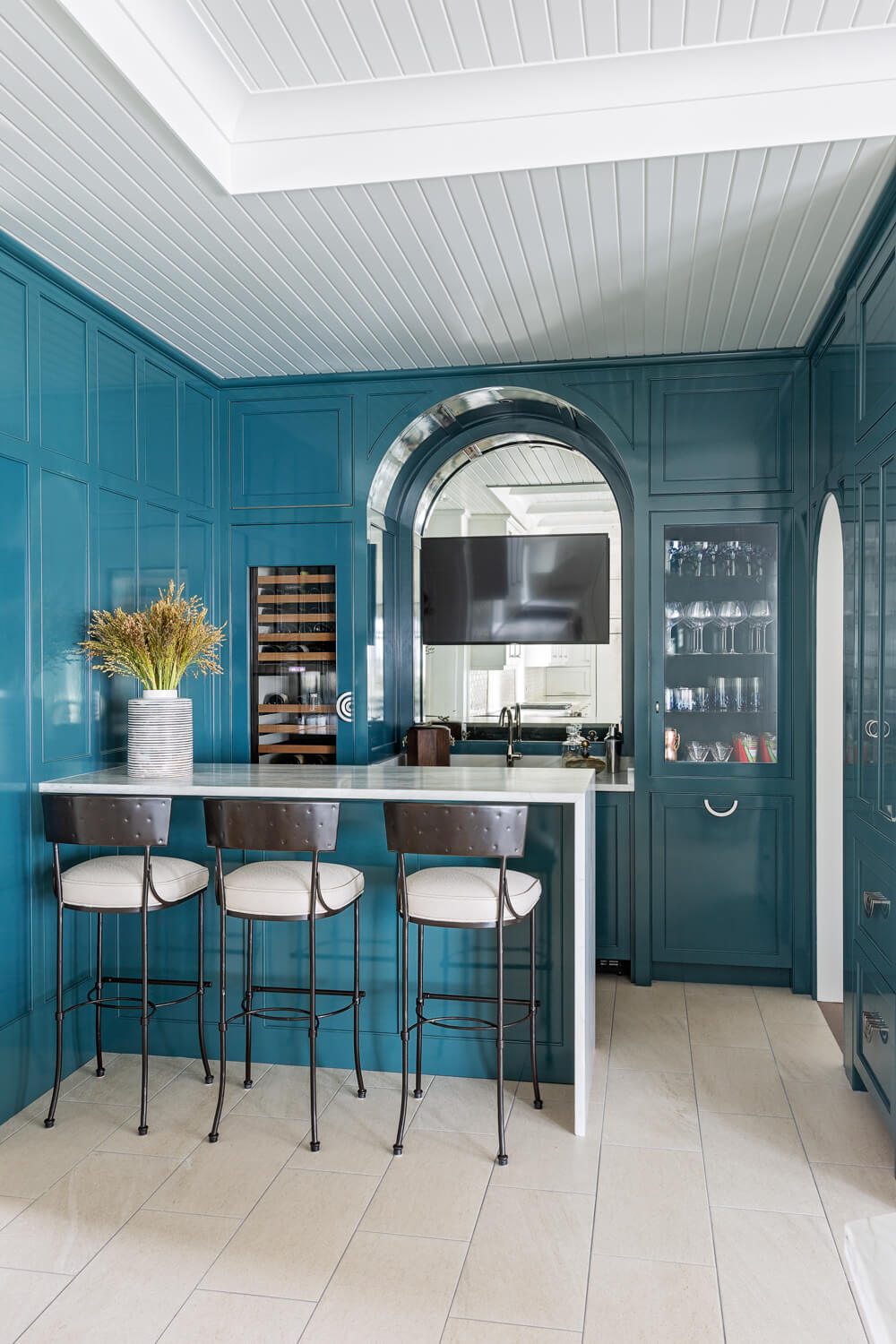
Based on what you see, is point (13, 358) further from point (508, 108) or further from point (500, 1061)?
point (500, 1061)

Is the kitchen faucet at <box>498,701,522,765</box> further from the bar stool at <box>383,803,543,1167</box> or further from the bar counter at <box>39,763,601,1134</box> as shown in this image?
the bar stool at <box>383,803,543,1167</box>

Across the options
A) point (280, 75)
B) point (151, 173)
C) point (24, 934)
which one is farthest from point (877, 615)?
point (24, 934)

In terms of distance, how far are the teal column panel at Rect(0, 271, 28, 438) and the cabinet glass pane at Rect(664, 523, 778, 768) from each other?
8.74 ft

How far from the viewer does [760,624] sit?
13.8 ft

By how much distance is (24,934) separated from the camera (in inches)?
120

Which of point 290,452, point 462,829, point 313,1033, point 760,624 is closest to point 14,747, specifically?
point 313,1033

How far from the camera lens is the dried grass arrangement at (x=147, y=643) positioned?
132 inches

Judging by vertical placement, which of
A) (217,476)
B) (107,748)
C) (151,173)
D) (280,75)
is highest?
(280,75)

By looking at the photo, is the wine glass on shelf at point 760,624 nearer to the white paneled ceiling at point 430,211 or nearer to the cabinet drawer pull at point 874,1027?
the white paneled ceiling at point 430,211

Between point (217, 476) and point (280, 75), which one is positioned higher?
point (280, 75)

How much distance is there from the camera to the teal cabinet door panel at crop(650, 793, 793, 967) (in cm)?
412

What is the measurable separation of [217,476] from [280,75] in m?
2.21

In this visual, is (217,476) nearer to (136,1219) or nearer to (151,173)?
(151,173)

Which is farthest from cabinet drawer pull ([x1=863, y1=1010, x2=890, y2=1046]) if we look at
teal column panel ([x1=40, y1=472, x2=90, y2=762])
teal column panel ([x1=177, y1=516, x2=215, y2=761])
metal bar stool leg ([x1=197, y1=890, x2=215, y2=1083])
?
Result: teal column panel ([x1=177, y1=516, x2=215, y2=761])
